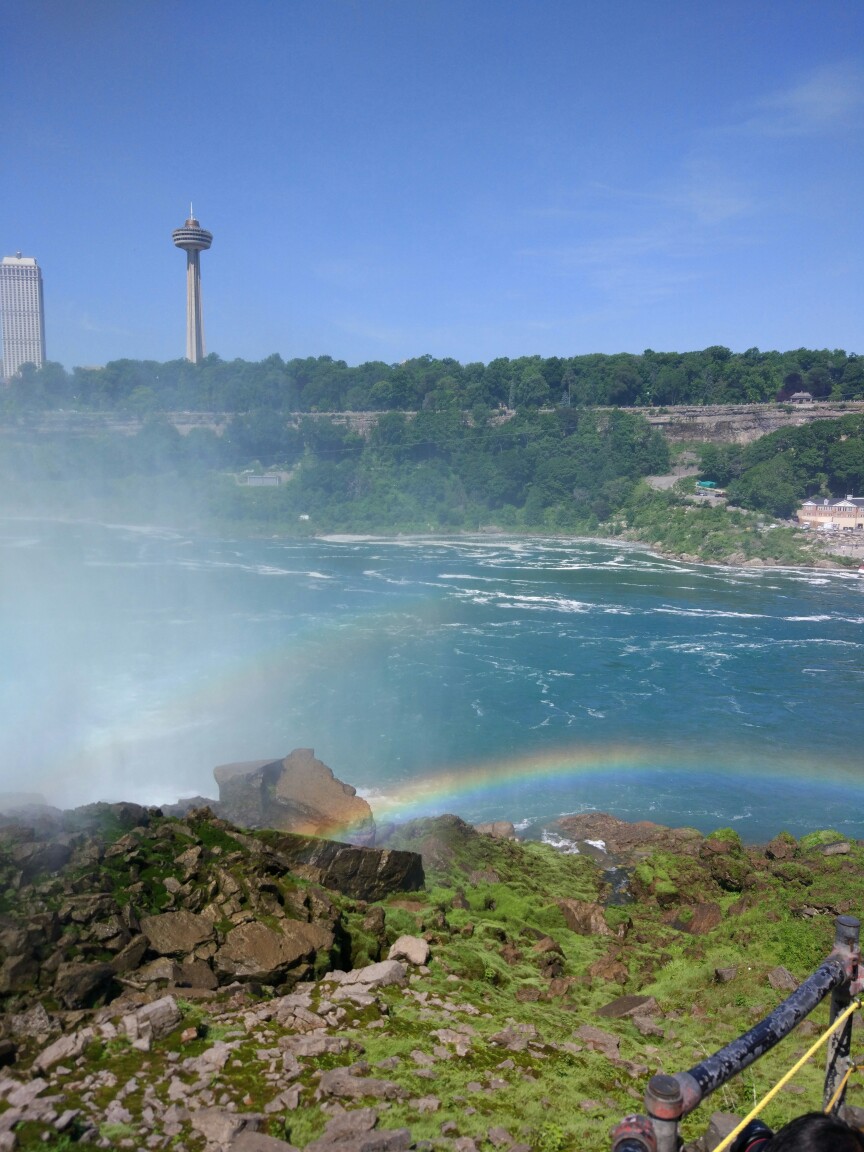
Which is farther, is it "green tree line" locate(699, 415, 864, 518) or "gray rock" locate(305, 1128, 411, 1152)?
"green tree line" locate(699, 415, 864, 518)

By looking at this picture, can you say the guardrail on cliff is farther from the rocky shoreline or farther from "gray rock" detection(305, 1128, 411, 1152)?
"gray rock" detection(305, 1128, 411, 1152)

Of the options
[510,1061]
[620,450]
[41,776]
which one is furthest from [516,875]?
[620,450]

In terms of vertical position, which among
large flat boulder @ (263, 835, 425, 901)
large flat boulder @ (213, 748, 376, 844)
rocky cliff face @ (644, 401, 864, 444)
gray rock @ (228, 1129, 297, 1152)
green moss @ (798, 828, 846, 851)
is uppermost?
rocky cliff face @ (644, 401, 864, 444)

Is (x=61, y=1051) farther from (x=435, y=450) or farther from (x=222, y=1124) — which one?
(x=435, y=450)

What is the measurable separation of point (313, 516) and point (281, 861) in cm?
4975

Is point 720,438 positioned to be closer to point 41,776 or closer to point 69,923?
point 41,776

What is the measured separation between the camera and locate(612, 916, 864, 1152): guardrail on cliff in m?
1.81

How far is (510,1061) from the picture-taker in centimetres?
477

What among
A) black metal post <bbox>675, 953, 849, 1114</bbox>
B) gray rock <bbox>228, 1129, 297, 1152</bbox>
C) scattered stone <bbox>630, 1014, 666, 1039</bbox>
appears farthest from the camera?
scattered stone <bbox>630, 1014, 666, 1039</bbox>

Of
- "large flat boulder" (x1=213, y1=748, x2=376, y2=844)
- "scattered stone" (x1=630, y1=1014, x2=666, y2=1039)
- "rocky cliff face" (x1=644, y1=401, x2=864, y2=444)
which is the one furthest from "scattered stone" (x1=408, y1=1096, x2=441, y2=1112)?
"rocky cliff face" (x1=644, y1=401, x2=864, y2=444)

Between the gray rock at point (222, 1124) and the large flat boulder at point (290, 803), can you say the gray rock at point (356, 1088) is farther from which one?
the large flat boulder at point (290, 803)

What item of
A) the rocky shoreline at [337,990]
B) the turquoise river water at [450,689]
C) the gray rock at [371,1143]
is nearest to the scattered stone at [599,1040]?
the rocky shoreline at [337,990]

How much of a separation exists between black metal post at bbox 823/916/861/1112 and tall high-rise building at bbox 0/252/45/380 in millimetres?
153729

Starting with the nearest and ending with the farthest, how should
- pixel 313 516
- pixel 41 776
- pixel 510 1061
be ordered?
pixel 510 1061
pixel 41 776
pixel 313 516
